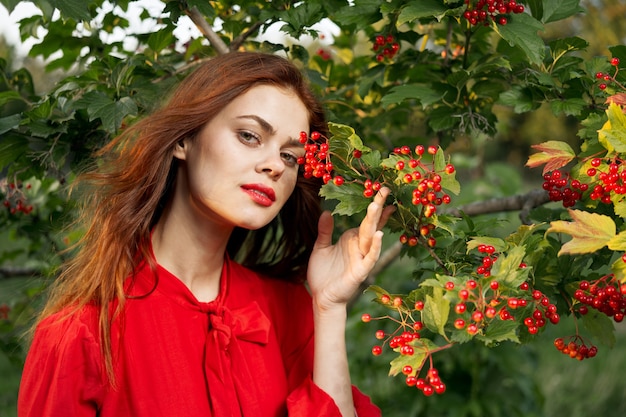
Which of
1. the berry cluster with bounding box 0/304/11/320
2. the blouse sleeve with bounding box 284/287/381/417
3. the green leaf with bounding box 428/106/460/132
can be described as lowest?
the berry cluster with bounding box 0/304/11/320

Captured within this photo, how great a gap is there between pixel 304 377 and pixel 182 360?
0.44m

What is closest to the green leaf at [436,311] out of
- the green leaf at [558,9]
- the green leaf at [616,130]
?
the green leaf at [616,130]

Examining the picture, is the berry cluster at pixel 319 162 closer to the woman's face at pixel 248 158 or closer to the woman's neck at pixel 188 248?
the woman's face at pixel 248 158

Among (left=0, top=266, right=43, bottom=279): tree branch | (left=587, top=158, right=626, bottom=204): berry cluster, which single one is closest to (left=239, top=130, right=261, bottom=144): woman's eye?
(left=587, top=158, right=626, bottom=204): berry cluster

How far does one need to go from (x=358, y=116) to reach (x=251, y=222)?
94cm

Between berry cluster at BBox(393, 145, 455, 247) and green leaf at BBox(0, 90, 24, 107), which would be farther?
green leaf at BBox(0, 90, 24, 107)

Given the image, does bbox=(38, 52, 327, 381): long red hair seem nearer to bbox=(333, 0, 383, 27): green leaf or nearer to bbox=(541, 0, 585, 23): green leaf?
bbox=(333, 0, 383, 27): green leaf

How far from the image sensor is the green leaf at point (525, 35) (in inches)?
70.1

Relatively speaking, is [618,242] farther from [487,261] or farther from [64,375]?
[64,375]

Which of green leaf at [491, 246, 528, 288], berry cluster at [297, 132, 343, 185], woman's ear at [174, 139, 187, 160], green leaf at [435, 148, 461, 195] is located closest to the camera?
green leaf at [491, 246, 528, 288]

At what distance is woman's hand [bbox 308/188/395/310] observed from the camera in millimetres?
1741

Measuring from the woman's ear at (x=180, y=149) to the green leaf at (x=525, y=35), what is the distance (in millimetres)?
858

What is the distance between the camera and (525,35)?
1.82 m

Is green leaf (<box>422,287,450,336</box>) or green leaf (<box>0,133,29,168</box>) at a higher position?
green leaf (<box>422,287,450,336</box>)
